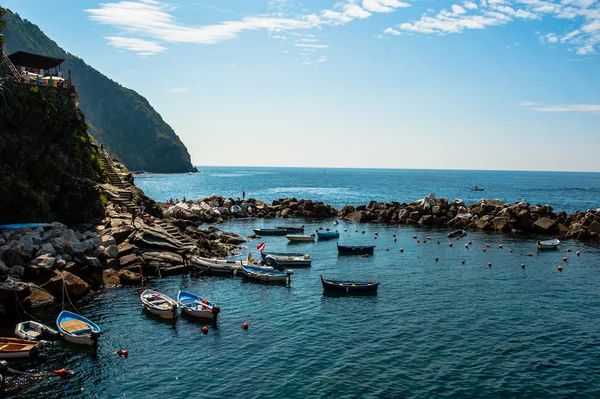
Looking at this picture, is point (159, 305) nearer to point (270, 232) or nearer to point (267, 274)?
point (267, 274)

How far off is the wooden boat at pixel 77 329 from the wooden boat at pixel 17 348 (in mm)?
2187

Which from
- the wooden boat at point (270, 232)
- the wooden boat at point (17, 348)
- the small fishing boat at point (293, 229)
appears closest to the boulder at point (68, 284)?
the wooden boat at point (17, 348)

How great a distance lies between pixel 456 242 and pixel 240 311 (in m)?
45.3

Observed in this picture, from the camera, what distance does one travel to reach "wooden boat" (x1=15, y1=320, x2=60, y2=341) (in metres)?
31.5

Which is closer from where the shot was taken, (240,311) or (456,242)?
(240,311)

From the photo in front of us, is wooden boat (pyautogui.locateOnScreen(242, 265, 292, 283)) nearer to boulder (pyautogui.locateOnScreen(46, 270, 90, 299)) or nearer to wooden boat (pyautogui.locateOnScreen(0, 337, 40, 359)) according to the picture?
boulder (pyautogui.locateOnScreen(46, 270, 90, 299))

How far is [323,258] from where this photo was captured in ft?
206

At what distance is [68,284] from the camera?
4050cm

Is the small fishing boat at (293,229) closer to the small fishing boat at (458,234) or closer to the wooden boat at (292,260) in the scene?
the wooden boat at (292,260)

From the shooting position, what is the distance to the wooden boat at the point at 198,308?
119ft

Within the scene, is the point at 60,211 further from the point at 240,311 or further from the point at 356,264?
the point at 356,264

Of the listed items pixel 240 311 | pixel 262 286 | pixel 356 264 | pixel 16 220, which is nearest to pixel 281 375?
pixel 240 311

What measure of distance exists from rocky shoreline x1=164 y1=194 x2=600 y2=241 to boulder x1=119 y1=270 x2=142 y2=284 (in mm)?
42687

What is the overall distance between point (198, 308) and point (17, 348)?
12.7 meters
